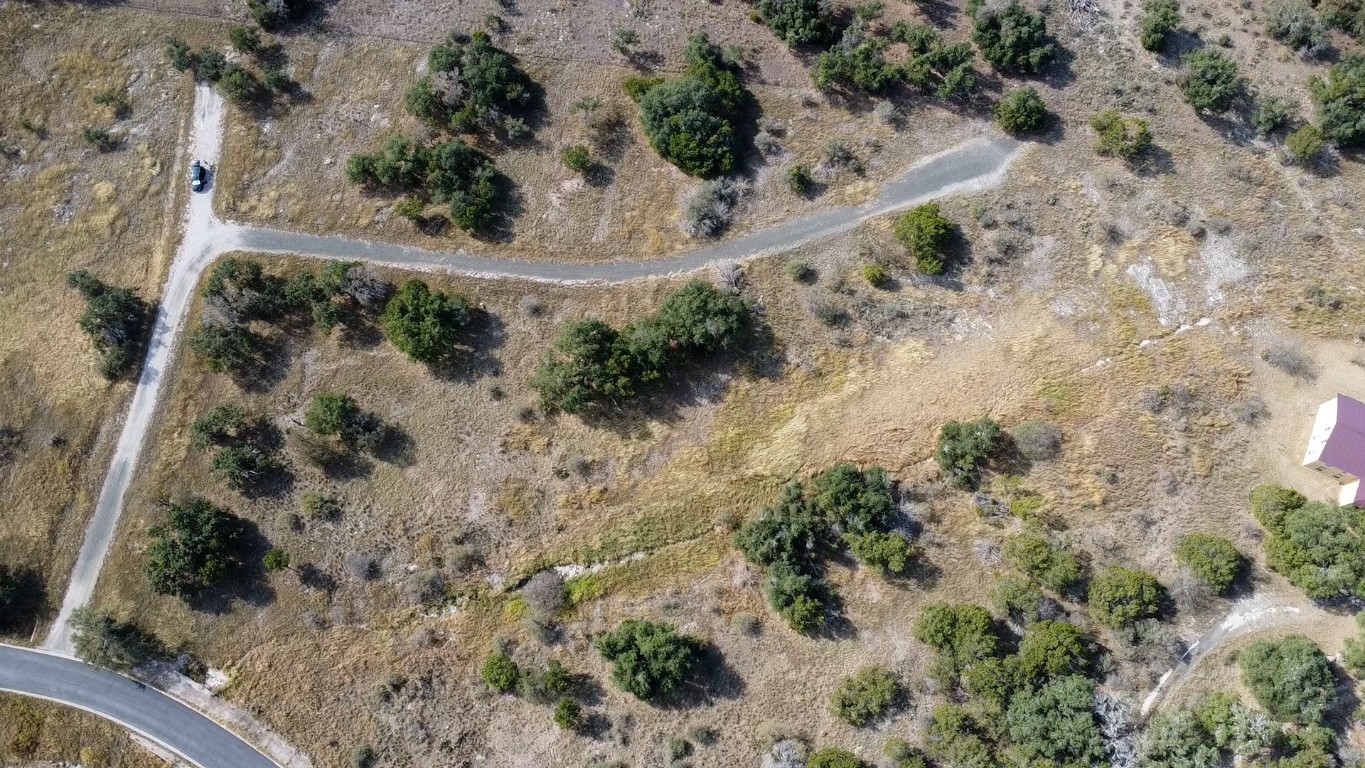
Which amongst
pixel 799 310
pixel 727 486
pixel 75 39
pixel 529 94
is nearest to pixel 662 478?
pixel 727 486

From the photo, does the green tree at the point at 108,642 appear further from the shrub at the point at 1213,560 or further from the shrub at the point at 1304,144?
the shrub at the point at 1304,144

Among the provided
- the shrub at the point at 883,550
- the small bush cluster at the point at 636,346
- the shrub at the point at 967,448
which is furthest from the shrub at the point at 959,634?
the small bush cluster at the point at 636,346

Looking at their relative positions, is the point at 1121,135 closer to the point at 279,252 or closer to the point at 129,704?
the point at 279,252

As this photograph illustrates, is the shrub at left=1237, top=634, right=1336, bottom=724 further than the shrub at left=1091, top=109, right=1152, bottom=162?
No

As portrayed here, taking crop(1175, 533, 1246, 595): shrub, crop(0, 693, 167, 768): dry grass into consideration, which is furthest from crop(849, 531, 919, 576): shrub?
crop(0, 693, 167, 768): dry grass

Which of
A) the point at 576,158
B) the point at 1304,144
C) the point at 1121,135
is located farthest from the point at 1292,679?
the point at 576,158

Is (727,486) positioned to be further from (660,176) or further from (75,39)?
(75,39)

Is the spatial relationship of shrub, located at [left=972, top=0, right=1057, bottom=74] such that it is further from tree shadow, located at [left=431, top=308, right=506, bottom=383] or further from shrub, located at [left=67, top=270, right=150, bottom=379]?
shrub, located at [left=67, top=270, right=150, bottom=379]
